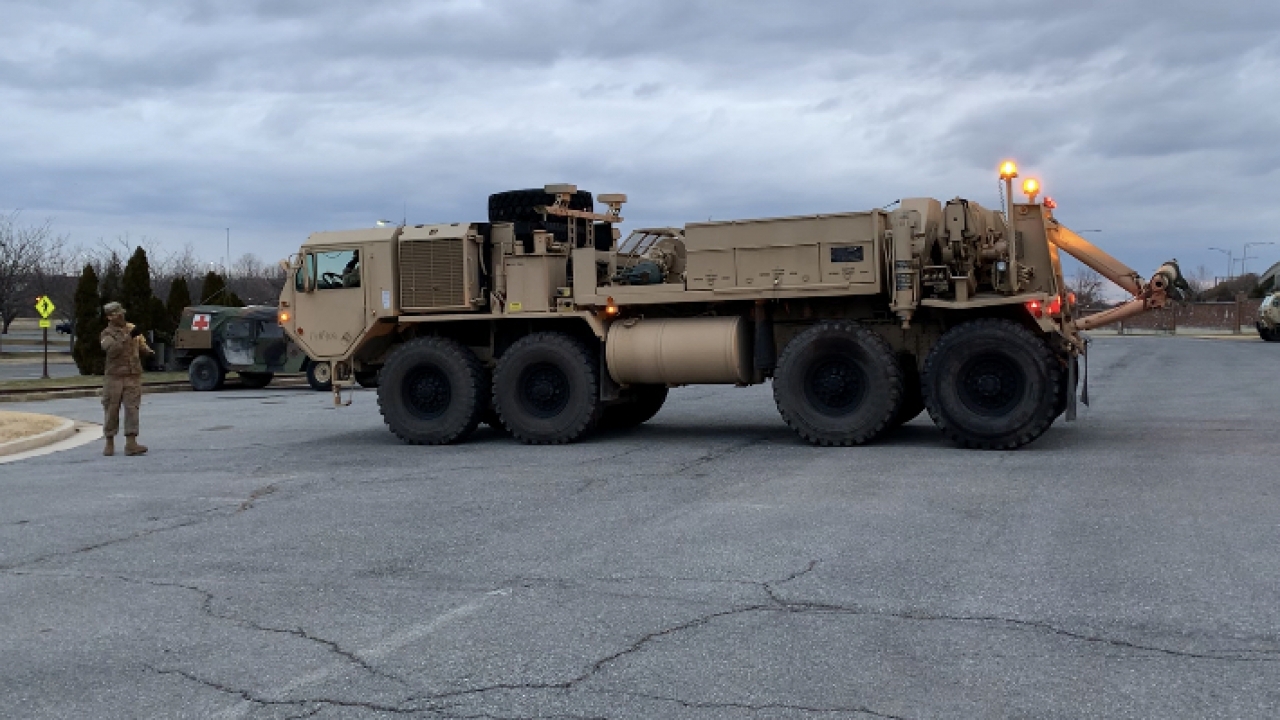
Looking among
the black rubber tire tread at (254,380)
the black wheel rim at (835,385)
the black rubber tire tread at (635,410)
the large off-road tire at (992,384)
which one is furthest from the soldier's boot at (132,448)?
the black rubber tire tread at (254,380)

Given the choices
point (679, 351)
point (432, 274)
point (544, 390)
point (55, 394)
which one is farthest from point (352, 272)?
point (55, 394)

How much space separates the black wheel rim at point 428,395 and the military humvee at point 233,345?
14.8m

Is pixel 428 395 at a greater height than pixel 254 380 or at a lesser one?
greater

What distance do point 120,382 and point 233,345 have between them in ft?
50.9

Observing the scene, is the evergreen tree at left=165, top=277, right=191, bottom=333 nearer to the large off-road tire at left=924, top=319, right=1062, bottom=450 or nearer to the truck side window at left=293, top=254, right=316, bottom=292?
the truck side window at left=293, top=254, right=316, bottom=292

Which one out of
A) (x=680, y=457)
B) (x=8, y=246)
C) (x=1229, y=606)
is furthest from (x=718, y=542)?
(x=8, y=246)

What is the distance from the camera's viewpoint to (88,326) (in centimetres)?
3650

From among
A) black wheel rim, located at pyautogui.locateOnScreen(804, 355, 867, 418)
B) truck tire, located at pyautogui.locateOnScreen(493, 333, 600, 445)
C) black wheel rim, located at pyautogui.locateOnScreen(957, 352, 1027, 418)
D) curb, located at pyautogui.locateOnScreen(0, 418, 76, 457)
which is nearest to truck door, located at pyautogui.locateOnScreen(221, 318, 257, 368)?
curb, located at pyautogui.locateOnScreen(0, 418, 76, 457)

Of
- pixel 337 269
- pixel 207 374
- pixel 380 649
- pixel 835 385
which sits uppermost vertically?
pixel 337 269

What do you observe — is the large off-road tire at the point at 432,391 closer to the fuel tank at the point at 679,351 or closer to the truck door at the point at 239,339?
the fuel tank at the point at 679,351

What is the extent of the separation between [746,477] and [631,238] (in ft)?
17.0

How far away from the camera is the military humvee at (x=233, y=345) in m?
30.1

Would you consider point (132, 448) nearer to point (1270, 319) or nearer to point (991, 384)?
point (991, 384)

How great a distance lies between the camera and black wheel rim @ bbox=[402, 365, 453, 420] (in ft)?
50.7
